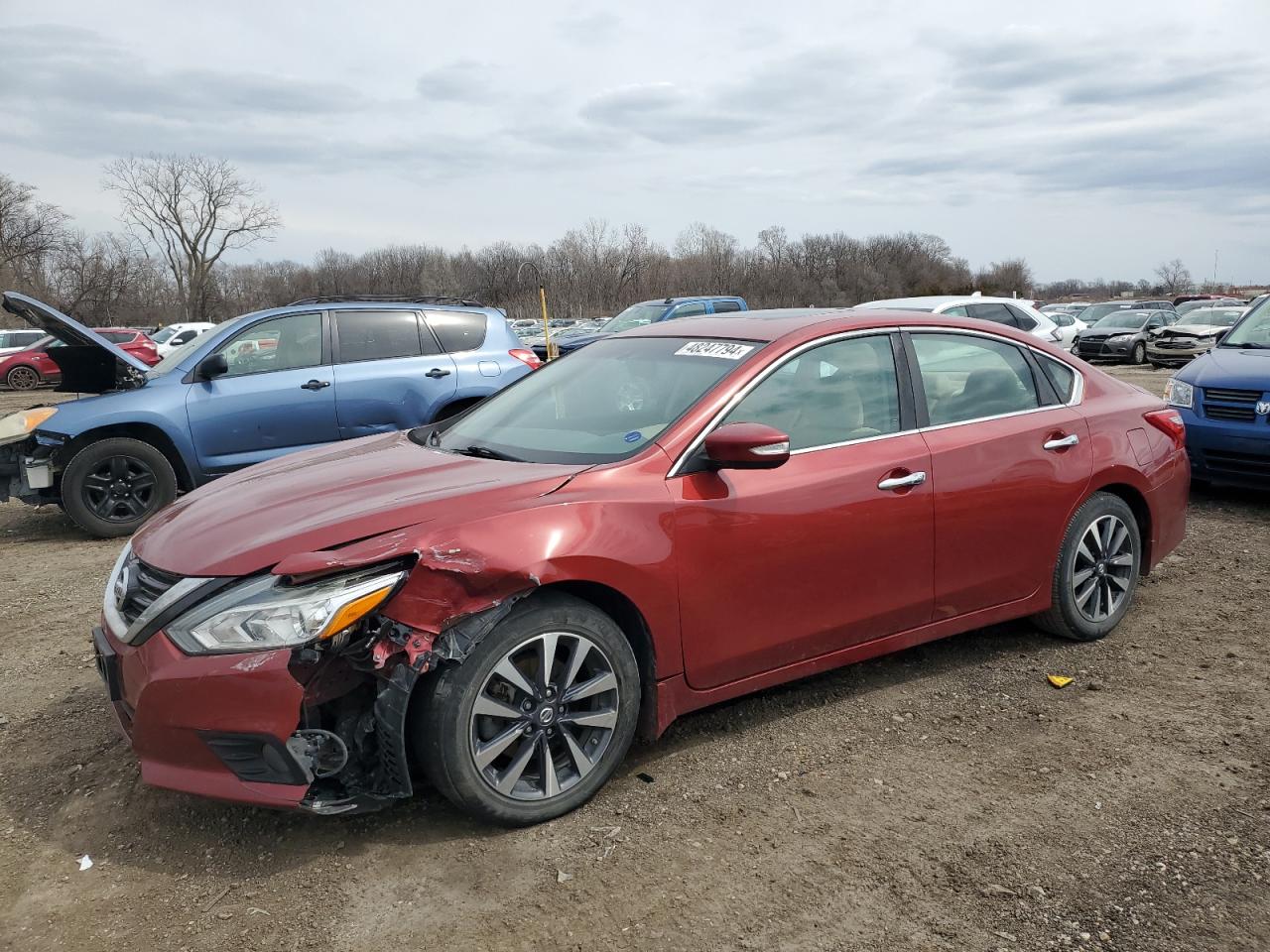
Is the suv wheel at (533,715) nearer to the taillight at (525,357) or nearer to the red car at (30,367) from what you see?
the taillight at (525,357)

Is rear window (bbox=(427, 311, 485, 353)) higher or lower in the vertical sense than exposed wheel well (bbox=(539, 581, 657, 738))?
higher

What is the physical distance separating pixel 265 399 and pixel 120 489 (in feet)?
4.18

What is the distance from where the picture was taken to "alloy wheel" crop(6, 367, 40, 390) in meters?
26.4

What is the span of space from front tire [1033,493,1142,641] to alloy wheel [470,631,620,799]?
238cm

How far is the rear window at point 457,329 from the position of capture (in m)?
8.49

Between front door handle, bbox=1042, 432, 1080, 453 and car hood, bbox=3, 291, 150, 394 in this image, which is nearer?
front door handle, bbox=1042, 432, 1080, 453

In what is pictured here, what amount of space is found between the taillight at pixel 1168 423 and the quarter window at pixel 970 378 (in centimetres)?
81

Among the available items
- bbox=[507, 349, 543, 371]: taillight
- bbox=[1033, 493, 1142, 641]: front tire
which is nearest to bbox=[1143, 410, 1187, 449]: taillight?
bbox=[1033, 493, 1142, 641]: front tire

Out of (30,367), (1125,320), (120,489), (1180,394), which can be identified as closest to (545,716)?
(120,489)

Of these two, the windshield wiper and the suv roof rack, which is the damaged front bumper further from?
the suv roof rack

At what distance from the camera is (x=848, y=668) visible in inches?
168

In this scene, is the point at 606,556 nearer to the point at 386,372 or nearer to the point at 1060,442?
the point at 1060,442

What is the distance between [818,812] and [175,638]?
2054mm

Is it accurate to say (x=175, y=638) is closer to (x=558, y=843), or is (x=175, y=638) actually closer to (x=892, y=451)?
(x=558, y=843)
